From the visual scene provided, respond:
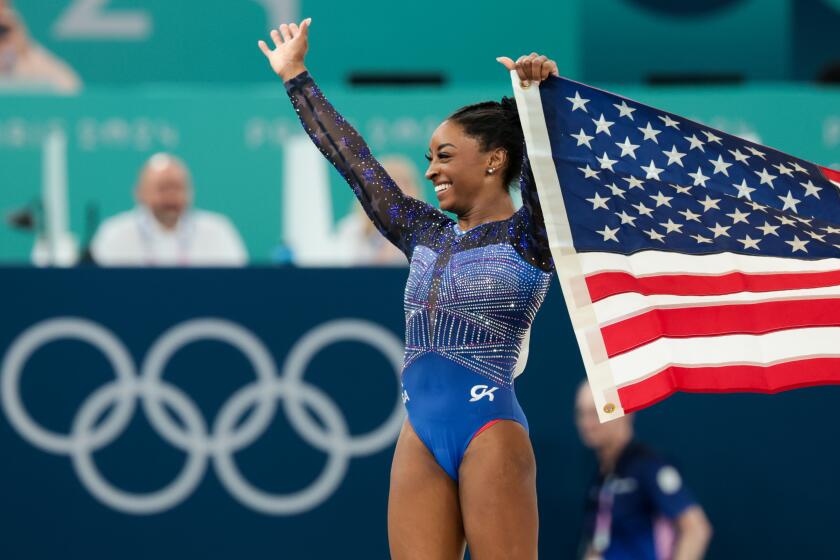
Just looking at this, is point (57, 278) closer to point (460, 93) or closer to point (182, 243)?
point (182, 243)

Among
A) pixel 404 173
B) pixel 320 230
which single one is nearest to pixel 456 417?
pixel 404 173

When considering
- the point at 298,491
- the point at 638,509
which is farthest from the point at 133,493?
the point at 638,509

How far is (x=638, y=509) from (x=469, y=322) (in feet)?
9.65

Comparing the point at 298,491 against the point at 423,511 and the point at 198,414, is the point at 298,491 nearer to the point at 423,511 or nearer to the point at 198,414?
the point at 198,414

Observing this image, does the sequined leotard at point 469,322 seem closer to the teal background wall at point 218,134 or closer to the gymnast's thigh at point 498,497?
the gymnast's thigh at point 498,497

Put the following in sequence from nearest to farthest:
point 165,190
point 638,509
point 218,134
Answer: point 638,509, point 165,190, point 218,134

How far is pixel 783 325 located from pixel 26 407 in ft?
12.8

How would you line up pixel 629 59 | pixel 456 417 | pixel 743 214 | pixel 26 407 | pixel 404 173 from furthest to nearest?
pixel 629 59, pixel 404 173, pixel 26 407, pixel 743 214, pixel 456 417

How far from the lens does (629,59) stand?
11.3m

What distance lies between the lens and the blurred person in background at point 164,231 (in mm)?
8055

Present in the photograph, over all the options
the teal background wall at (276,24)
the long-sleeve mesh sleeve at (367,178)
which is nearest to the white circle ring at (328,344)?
the long-sleeve mesh sleeve at (367,178)

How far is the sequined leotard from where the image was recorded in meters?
4.01

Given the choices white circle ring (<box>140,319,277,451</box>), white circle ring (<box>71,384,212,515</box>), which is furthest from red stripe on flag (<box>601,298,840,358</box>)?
white circle ring (<box>71,384,212,515</box>)

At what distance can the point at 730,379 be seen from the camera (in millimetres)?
4461
